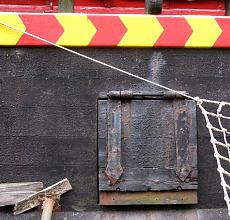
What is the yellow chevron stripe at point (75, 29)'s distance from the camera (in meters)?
2.57

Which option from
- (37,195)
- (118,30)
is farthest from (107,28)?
(37,195)

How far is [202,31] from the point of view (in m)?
2.63

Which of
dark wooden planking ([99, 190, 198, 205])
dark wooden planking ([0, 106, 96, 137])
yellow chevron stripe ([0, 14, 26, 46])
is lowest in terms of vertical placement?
dark wooden planking ([99, 190, 198, 205])

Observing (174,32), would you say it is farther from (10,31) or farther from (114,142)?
(10,31)

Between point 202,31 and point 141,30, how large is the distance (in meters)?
0.31

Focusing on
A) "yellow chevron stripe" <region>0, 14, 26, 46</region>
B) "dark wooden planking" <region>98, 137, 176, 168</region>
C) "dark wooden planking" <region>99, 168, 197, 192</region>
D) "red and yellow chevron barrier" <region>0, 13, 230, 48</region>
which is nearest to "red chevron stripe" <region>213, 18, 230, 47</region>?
"red and yellow chevron barrier" <region>0, 13, 230, 48</region>

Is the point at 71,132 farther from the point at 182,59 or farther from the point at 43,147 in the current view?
the point at 182,59

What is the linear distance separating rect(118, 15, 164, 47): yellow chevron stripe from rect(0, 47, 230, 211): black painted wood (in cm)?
6

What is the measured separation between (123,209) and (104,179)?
0.19 m

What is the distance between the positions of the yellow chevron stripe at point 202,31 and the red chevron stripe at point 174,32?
0.08ft

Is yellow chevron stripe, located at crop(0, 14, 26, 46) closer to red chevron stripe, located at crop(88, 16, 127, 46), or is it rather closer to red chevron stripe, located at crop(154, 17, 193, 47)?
red chevron stripe, located at crop(88, 16, 127, 46)

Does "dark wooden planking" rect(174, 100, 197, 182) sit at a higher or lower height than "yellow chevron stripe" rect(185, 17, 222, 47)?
lower

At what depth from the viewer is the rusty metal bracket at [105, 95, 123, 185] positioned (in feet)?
8.36

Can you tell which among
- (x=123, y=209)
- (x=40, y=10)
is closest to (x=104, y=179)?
(x=123, y=209)
